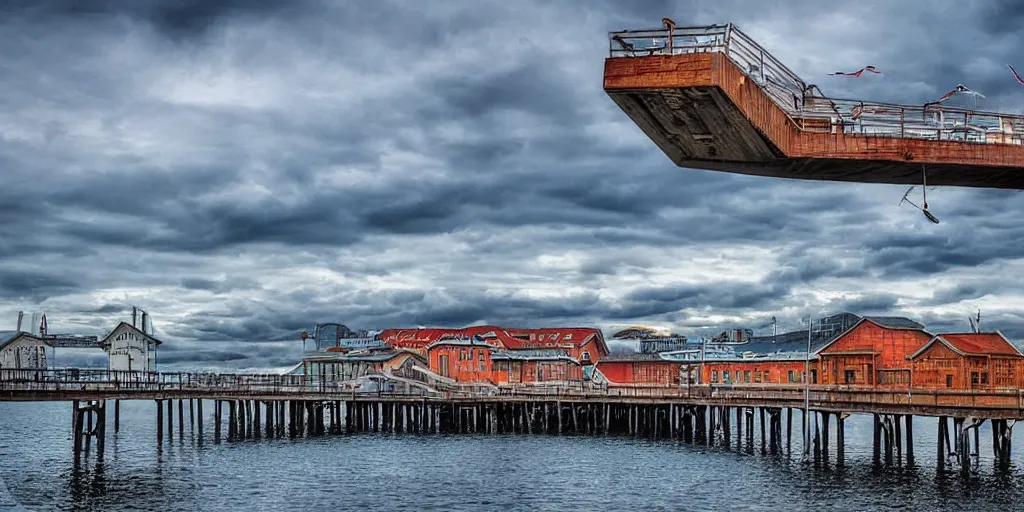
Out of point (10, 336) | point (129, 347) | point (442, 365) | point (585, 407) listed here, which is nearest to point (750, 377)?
point (585, 407)

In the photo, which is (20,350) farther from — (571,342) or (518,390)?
(571,342)

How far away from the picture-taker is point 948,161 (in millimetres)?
16578

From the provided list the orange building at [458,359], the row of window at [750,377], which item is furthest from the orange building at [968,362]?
the orange building at [458,359]

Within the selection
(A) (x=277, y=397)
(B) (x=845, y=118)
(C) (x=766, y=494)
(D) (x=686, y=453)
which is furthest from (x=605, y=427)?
(B) (x=845, y=118)

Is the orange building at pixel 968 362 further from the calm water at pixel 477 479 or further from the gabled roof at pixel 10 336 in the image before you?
the gabled roof at pixel 10 336

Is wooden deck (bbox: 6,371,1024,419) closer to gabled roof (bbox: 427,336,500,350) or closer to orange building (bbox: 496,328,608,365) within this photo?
gabled roof (bbox: 427,336,500,350)

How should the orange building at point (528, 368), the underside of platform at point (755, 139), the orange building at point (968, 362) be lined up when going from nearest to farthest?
the underside of platform at point (755, 139) → the orange building at point (968, 362) → the orange building at point (528, 368)

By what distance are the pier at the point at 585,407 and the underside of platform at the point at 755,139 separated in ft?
99.4

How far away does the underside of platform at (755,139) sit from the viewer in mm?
14383

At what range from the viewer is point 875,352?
68.7 metres

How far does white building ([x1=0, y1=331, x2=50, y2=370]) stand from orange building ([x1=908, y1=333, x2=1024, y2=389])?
217 feet

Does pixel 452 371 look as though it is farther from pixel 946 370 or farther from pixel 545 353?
pixel 946 370

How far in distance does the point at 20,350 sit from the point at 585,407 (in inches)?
1822

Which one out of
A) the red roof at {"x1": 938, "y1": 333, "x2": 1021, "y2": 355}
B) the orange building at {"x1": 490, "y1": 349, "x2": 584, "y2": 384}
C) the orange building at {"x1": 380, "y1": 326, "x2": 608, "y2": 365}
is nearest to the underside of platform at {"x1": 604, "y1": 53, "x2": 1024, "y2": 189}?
the red roof at {"x1": 938, "y1": 333, "x2": 1021, "y2": 355}
